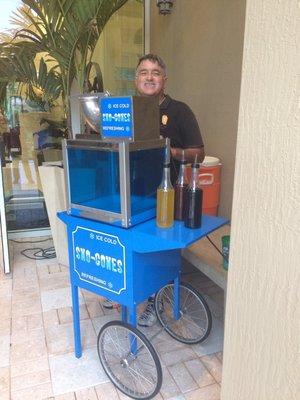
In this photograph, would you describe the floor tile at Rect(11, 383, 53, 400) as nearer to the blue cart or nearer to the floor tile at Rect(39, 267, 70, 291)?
the blue cart

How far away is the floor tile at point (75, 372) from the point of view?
1.63 metres

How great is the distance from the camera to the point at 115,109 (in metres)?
1.35

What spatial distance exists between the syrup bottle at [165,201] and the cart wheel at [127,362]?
484 millimetres

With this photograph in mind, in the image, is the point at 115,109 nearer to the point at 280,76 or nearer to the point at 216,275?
the point at 280,76

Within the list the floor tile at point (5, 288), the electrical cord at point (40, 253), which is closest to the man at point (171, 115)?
the floor tile at point (5, 288)

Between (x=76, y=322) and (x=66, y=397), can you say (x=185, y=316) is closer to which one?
(x=76, y=322)

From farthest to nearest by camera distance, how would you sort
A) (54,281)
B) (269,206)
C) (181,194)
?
1. (54,281)
2. (181,194)
3. (269,206)

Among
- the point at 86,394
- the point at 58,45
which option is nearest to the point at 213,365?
the point at 86,394

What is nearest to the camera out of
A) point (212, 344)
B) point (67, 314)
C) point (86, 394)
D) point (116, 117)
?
point (116, 117)

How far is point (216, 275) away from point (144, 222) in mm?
607

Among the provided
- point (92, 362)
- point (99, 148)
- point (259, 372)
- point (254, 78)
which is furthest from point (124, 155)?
point (92, 362)

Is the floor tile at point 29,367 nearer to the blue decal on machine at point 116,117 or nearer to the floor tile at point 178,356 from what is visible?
the floor tile at point 178,356

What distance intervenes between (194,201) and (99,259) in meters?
0.50

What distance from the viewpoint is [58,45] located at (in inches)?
101
